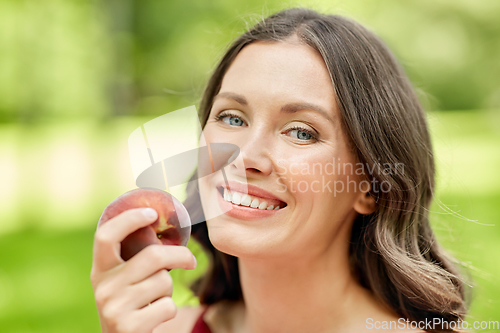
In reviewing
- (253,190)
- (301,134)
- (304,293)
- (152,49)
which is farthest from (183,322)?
(152,49)

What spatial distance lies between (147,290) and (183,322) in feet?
4.42

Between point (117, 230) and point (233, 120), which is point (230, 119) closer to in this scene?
point (233, 120)

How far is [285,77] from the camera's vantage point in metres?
1.88

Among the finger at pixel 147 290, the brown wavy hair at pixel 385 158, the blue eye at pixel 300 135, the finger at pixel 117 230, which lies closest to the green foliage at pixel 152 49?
the brown wavy hair at pixel 385 158

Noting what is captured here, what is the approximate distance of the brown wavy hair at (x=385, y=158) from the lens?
2.04 m

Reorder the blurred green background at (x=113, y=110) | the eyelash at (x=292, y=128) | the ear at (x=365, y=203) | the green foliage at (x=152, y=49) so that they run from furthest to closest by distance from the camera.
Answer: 1. the green foliage at (x=152, y=49)
2. the blurred green background at (x=113, y=110)
3. the ear at (x=365, y=203)
4. the eyelash at (x=292, y=128)

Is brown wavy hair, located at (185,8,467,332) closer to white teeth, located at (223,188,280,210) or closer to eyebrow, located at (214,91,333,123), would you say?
eyebrow, located at (214,91,333,123)

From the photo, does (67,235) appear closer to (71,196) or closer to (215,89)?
(71,196)

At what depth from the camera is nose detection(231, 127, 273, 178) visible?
1.79m

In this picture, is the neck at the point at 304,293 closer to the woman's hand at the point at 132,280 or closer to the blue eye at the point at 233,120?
the blue eye at the point at 233,120

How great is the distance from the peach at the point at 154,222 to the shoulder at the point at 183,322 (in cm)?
120

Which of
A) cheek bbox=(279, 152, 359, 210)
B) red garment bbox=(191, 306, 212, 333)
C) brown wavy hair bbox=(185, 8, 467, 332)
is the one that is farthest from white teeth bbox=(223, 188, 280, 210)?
red garment bbox=(191, 306, 212, 333)

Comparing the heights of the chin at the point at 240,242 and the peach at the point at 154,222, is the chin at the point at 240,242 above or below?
below

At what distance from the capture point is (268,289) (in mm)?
2117
